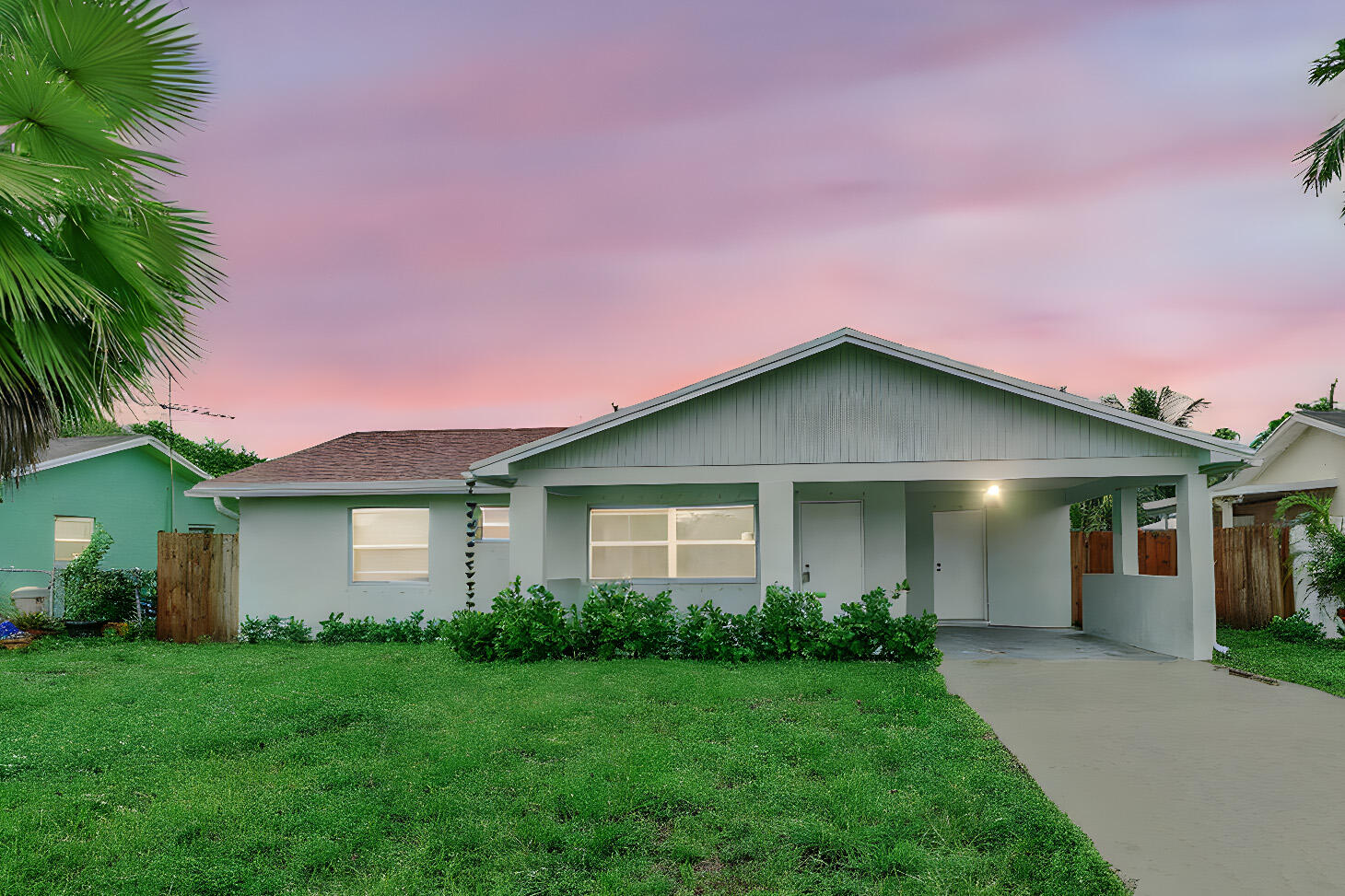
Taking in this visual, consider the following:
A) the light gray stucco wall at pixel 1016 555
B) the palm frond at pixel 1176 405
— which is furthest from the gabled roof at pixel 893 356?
the palm frond at pixel 1176 405

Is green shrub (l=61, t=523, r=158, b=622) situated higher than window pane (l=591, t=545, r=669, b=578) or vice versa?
Answer: window pane (l=591, t=545, r=669, b=578)

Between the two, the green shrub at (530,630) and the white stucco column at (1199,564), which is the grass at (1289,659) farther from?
the green shrub at (530,630)

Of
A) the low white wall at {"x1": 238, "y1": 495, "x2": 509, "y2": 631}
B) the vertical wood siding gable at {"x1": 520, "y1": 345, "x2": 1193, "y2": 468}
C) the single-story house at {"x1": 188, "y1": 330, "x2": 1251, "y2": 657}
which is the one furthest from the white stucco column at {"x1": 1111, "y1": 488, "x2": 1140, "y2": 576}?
the low white wall at {"x1": 238, "y1": 495, "x2": 509, "y2": 631}

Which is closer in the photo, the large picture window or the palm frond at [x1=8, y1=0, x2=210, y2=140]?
the palm frond at [x1=8, y1=0, x2=210, y2=140]

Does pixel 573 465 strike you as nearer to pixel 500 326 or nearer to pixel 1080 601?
pixel 500 326

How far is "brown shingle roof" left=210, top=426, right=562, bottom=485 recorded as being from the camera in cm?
1503

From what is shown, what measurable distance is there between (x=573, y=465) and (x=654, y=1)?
658 cm

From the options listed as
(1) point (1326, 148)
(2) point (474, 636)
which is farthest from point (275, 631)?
(1) point (1326, 148)

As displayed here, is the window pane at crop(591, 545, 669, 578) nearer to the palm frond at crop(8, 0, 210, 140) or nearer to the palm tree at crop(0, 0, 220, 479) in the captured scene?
the palm tree at crop(0, 0, 220, 479)

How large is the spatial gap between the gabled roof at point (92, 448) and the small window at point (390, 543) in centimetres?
605

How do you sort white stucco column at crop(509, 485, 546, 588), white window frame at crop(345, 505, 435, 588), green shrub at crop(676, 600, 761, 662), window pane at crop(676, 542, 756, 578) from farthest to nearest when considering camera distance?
1. white window frame at crop(345, 505, 435, 588)
2. window pane at crop(676, 542, 756, 578)
3. white stucco column at crop(509, 485, 546, 588)
4. green shrub at crop(676, 600, 761, 662)

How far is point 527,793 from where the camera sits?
5.42m

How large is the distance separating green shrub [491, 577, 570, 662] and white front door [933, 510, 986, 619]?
7466 mm

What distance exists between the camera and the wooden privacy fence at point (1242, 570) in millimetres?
14320
